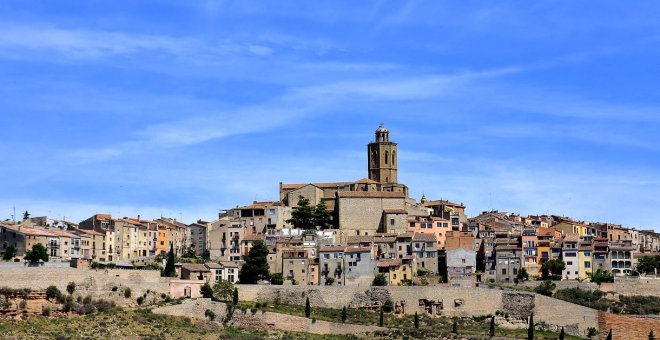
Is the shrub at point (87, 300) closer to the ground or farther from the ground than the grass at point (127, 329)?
farther from the ground

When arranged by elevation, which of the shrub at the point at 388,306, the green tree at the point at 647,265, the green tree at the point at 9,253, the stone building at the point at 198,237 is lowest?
the shrub at the point at 388,306

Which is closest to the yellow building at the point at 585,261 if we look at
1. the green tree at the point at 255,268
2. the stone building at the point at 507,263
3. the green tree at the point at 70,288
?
the stone building at the point at 507,263

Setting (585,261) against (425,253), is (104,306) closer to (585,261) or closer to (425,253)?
(425,253)

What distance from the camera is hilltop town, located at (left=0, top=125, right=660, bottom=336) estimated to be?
227 feet

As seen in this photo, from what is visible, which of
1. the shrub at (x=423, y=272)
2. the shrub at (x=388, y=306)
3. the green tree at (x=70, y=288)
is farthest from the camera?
the shrub at (x=423, y=272)

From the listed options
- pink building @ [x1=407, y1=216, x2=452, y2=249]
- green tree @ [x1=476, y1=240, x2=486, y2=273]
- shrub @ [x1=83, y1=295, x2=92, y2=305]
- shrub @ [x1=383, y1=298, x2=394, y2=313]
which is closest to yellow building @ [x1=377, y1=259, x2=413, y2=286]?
shrub @ [x1=383, y1=298, x2=394, y2=313]

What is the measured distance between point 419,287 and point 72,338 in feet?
59.8

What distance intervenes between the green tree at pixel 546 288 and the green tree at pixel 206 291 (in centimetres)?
1669

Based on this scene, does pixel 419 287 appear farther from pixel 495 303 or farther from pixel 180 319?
pixel 180 319

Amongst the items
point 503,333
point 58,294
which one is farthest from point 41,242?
point 503,333

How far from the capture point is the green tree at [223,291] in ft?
225

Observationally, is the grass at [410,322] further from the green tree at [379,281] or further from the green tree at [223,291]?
the green tree at [379,281]

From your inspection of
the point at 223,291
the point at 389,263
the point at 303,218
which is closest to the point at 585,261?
the point at 389,263

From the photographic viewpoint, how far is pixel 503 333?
67.1 meters
